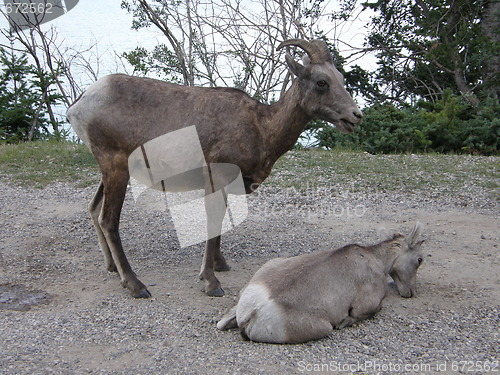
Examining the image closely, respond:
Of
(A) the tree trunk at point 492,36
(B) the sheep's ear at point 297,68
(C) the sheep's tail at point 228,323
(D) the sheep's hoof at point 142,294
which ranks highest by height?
(A) the tree trunk at point 492,36

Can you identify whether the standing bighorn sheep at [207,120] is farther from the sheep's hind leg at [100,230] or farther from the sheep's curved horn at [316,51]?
the sheep's hind leg at [100,230]

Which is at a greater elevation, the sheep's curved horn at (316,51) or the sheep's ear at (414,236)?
the sheep's curved horn at (316,51)

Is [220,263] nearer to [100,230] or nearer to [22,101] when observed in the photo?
[100,230]

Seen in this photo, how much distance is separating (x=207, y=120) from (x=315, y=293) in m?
2.16

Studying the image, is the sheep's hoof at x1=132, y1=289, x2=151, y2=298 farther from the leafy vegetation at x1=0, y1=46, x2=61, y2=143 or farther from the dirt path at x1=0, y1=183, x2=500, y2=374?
the leafy vegetation at x1=0, y1=46, x2=61, y2=143

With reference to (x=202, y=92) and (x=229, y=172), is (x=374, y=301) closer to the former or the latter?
(x=229, y=172)

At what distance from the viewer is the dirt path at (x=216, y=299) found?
13.5 feet

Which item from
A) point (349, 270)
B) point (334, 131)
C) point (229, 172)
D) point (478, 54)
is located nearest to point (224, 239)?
point (229, 172)

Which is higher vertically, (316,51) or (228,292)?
(316,51)

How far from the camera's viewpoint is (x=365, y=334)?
458 centimetres

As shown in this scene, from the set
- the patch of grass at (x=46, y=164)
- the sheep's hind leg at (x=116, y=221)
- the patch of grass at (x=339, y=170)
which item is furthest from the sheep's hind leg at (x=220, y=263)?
the patch of grass at (x=46, y=164)

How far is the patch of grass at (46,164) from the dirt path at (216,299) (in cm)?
110

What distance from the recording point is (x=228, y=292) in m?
5.71

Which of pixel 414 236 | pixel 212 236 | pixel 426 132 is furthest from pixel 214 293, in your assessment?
pixel 426 132
